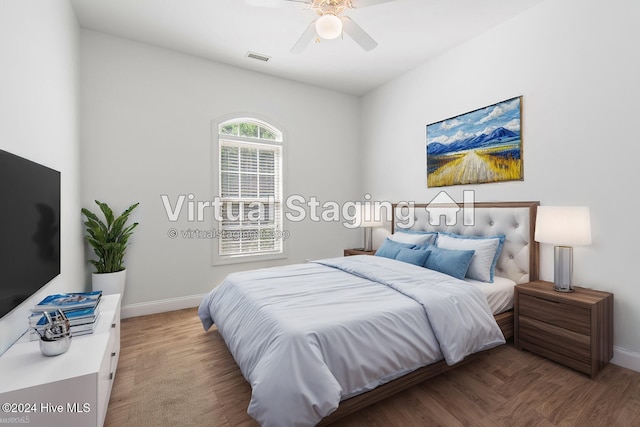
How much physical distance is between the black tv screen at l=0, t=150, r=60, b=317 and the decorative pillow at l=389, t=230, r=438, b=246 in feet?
10.2

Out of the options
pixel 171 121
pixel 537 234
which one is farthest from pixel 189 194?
pixel 537 234

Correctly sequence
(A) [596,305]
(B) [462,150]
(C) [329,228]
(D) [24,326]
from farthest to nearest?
1. (C) [329,228]
2. (B) [462,150]
3. (A) [596,305]
4. (D) [24,326]

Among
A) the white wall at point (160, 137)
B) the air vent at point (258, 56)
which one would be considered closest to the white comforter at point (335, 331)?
the white wall at point (160, 137)

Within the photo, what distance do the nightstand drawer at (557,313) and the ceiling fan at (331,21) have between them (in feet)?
8.02

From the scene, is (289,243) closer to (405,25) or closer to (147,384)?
(147,384)

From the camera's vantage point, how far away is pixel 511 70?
2.78m

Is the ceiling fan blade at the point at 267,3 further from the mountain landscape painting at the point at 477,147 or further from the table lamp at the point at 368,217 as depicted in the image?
the table lamp at the point at 368,217

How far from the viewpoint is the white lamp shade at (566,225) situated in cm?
214

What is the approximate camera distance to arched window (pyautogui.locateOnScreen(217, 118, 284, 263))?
12.4 feet

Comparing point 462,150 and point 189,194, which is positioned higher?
point 462,150

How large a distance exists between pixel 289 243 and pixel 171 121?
2154mm

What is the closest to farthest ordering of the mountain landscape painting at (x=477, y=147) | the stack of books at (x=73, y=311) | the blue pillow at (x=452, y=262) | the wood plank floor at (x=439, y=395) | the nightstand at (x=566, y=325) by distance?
the stack of books at (x=73, y=311)
the wood plank floor at (x=439, y=395)
the nightstand at (x=566, y=325)
the blue pillow at (x=452, y=262)
the mountain landscape painting at (x=477, y=147)

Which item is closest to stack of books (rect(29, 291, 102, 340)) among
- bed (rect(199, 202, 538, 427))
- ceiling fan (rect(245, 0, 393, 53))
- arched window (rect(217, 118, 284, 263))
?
bed (rect(199, 202, 538, 427))

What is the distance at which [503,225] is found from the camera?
280 cm
